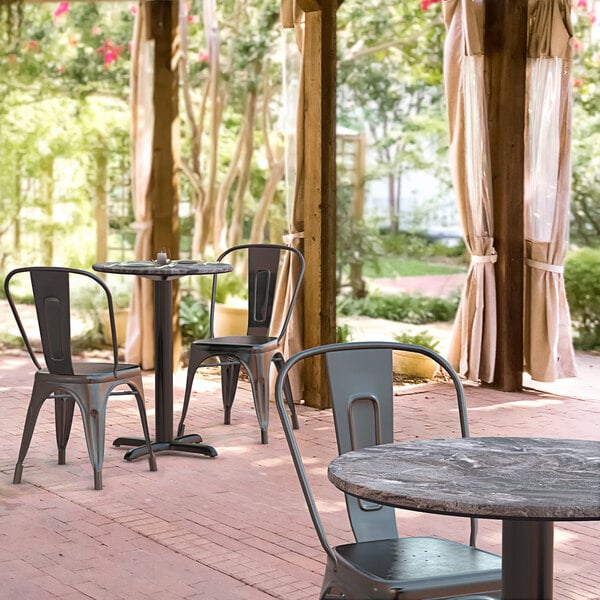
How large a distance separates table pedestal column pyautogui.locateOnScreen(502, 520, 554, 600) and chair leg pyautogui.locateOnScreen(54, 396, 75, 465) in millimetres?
3170

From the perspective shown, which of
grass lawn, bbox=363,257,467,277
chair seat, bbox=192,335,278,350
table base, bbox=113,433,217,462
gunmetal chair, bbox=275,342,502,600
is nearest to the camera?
gunmetal chair, bbox=275,342,502,600

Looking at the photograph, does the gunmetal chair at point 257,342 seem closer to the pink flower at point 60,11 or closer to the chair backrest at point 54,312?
the chair backrest at point 54,312

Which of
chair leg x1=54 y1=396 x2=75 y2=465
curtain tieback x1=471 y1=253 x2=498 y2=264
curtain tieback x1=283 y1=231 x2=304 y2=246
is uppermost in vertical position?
curtain tieback x1=283 y1=231 x2=304 y2=246

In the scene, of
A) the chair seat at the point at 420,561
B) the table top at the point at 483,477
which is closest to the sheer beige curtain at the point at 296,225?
the chair seat at the point at 420,561

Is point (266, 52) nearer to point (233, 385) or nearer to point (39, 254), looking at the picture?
point (39, 254)

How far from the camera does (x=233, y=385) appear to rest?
5793mm

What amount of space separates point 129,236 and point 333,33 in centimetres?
333

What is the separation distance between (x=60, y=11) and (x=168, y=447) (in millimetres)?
4823

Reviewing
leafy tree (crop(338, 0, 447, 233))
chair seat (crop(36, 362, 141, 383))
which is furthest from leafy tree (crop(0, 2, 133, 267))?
chair seat (crop(36, 362, 141, 383))

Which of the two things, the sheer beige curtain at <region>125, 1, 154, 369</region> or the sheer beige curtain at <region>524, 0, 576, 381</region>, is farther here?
the sheer beige curtain at <region>125, 1, 154, 369</region>

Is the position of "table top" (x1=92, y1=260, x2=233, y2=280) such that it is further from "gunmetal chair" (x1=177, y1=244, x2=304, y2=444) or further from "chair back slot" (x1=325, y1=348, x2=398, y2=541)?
"chair back slot" (x1=325, y1=348, x2=398, y2=541)

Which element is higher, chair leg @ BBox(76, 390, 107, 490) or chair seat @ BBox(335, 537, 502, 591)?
chair seat @ BBox(335, 537, 502, 591)

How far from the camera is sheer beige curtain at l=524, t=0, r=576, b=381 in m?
6.74

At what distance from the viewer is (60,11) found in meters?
8.70
